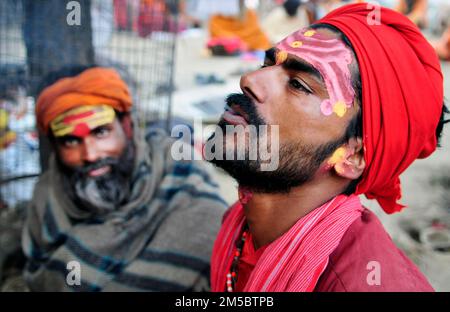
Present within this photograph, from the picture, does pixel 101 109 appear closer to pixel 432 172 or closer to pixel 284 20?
pixel 432 172

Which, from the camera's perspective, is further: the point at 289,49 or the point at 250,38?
the point at 250,38

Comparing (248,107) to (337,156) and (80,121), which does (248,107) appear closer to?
(337,156)

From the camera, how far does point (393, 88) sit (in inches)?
55.2

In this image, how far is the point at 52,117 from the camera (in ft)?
8.68

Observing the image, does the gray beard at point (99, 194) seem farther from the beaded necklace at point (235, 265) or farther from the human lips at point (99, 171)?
the beaded necklace at point (235, 265)

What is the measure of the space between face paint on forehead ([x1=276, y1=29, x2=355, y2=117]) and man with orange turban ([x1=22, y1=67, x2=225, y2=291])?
4.40ft

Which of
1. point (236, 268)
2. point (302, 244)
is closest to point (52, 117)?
point (236, 268)

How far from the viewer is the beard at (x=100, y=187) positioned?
2.64 m

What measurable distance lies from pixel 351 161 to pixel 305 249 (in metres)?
0.36

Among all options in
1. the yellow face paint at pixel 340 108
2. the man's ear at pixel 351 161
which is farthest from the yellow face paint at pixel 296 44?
the man's ear at pixel 351 161

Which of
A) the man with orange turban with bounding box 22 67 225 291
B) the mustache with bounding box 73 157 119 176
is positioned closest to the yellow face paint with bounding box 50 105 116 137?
the man with orange turban with bounding box 22 67 225 291

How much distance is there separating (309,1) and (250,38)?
166cm

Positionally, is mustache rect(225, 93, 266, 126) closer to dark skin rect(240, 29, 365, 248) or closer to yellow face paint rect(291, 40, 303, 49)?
dark skin rect(240, 29, 365, 248)

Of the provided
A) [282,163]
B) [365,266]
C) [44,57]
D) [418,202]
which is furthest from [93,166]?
[418,202]
